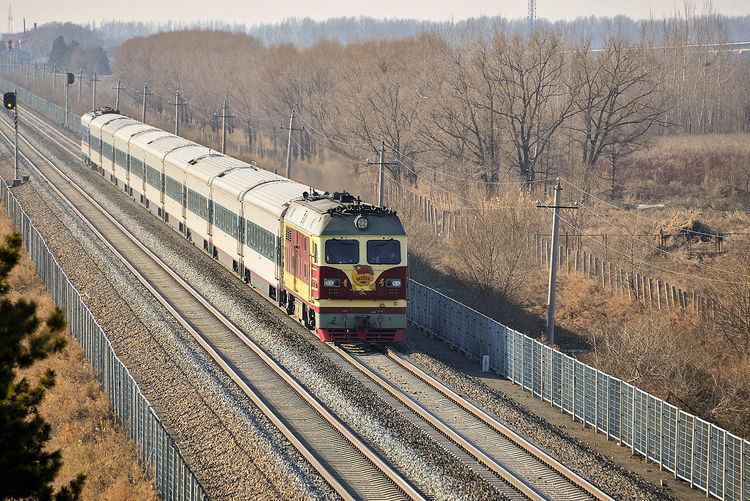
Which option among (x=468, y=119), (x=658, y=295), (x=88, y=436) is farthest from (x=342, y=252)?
(x=468, y=119)

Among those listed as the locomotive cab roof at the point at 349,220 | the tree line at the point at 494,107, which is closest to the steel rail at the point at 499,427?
the locomotive cab roof at the point at 349,220

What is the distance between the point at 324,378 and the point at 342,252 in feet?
10.9

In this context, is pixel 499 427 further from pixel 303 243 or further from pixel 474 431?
pixel 303 243

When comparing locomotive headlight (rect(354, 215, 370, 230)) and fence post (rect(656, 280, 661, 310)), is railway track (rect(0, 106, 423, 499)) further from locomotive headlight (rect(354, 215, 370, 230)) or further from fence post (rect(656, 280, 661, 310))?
fence post (rect(656, 280, 661, 310))

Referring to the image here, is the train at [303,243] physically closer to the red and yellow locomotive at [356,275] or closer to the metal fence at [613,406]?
the red and yellow locomotive at [356,275]

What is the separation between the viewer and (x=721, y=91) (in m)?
89.8

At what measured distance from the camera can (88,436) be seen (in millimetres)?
20156

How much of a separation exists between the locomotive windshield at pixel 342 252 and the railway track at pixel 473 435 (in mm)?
2257

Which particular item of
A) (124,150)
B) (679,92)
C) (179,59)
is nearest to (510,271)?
(124,150)

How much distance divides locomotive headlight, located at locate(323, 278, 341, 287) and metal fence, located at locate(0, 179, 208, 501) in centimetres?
519

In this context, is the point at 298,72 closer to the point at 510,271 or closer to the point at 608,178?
the point at 608,178

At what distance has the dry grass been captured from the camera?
1761cm

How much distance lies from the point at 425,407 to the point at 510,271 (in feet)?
44.5

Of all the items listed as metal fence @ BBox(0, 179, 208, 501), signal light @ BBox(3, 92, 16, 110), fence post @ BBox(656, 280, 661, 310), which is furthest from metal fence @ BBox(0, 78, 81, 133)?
fence post @ BBox(656, 280, 661, 310)
